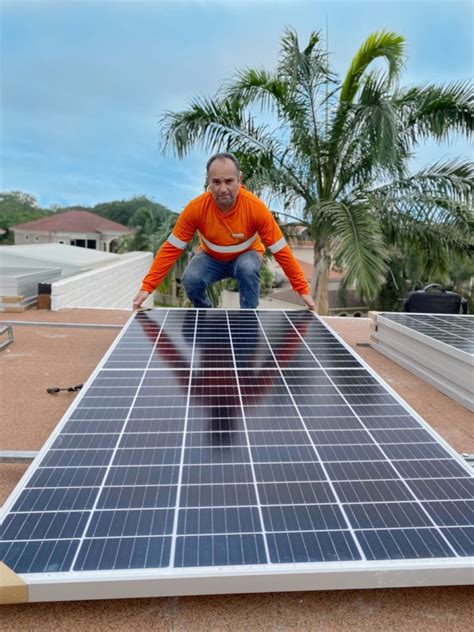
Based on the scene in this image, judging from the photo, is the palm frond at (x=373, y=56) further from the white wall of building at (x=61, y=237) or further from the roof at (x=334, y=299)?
the white wall of building at (x=61, y=237)

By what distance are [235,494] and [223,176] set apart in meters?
3.52

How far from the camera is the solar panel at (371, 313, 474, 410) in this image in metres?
4.03

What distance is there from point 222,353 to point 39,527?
1.92m

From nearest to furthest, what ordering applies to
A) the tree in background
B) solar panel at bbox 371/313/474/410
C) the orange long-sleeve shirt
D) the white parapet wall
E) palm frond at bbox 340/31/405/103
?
solar panel at bbox 371/313/474/410
the orange long-sleeve shirt
the white parapet wall
palm frond at bbox 340/31/405/103
the tree in background

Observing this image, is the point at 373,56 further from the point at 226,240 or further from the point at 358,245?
the point at 226,240

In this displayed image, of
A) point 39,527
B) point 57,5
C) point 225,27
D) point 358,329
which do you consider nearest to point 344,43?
point 225,27

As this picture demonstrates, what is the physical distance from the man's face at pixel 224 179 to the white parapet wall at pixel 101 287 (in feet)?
14.1

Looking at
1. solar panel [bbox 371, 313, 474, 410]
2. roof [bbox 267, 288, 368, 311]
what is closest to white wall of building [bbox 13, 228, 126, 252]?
roof [bbox 267, 288, 368, 311]

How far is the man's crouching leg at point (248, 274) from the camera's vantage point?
541 centimetres

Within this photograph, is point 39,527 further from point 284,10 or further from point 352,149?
point 284,10

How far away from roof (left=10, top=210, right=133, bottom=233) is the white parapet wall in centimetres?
3032

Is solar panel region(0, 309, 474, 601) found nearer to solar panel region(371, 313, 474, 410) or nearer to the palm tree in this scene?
solar panel region(371, 313, 474, 410)

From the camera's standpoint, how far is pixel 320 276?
42.4 ft

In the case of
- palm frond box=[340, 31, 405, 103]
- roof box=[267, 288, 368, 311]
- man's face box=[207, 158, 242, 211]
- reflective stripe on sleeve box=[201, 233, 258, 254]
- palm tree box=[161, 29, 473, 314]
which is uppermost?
palm frond box=[340, 31, 405, 103]
